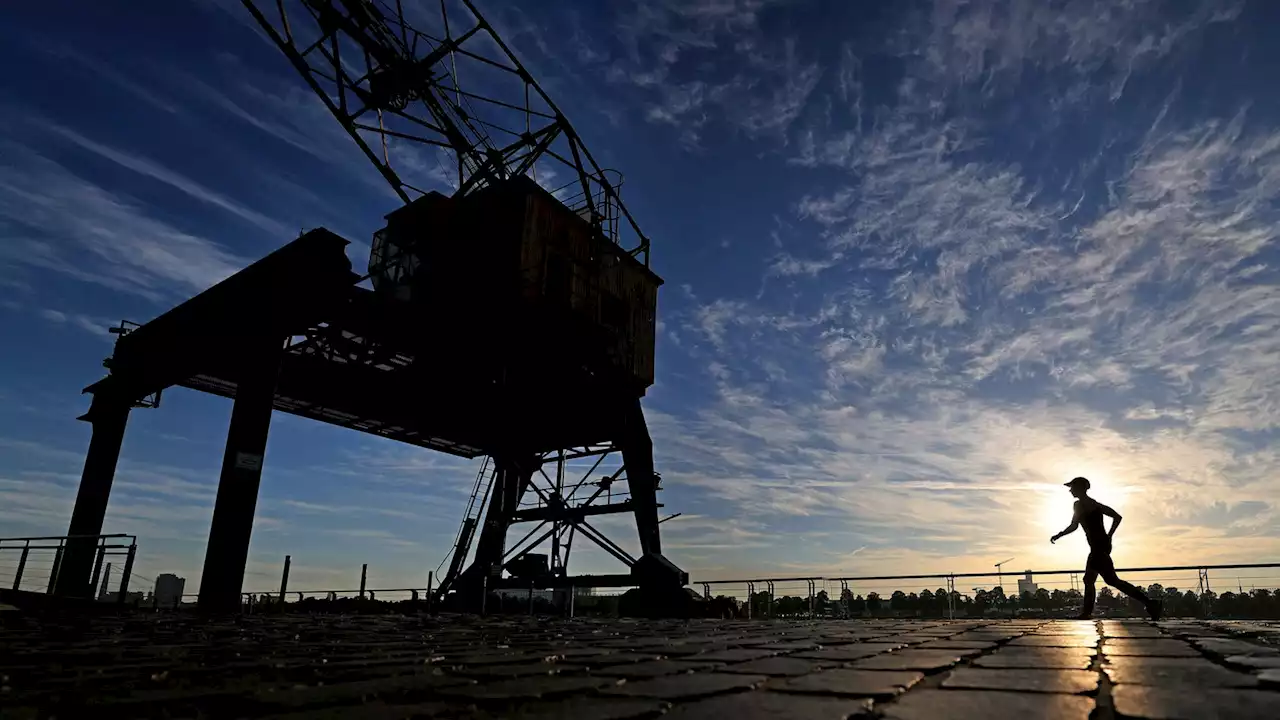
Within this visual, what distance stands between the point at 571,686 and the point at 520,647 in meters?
2.71

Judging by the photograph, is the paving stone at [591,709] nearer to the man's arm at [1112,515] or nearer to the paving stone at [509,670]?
the paving stone at [509,670]

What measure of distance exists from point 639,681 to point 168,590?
102ft

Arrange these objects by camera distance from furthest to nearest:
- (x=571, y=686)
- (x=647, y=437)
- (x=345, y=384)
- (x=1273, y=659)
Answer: (x=647, y=437)
(x=345, y=384)
(x=1273, y=659)
(x=571, y=686)

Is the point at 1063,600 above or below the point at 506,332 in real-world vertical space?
below

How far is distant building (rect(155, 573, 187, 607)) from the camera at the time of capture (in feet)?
80.6

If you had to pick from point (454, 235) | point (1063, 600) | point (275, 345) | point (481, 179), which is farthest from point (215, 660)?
Answer: point (1063, 600)

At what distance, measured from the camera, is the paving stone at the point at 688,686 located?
9.15 ft

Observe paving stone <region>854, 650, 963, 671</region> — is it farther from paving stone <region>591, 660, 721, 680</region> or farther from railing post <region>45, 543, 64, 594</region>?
railing post <region>45, 543, 64, 594</region>

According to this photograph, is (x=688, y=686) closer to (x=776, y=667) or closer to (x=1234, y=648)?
(x=776, y=667)

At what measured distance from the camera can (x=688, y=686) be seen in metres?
3.05

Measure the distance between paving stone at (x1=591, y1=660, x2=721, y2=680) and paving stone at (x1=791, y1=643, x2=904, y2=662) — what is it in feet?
2.64

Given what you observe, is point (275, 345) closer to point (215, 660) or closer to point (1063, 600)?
point (215, 660)

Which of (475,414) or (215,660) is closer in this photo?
(215,660)

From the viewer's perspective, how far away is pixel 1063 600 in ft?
62.8
